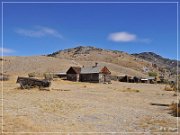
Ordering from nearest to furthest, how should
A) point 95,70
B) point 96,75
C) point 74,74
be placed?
point 96,75 < point 95,70 < point 74,74

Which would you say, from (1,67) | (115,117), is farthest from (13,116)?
(1,67)

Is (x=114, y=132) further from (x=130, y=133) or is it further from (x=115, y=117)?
(x=115, y=117)

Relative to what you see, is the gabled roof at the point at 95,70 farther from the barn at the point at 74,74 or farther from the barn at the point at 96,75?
the barn at the point at 74,74

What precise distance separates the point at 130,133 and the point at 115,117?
14.9ft

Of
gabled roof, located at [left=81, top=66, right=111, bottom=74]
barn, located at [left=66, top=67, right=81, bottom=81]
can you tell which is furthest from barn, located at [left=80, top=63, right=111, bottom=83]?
barn, located at [left=66, top=67, right=81, bottom=81]

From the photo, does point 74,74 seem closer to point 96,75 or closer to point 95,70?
point 95,70

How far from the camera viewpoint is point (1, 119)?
16.4 metres

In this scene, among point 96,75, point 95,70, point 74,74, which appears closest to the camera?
point 96,75

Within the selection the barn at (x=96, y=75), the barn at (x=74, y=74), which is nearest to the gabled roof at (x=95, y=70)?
the barn at (x=96, y=75)

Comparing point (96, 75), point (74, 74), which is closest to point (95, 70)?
point (96, 75)

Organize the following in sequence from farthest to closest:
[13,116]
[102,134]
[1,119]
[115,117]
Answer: [115,117] < [13,116] < [1,119] < [102,134]

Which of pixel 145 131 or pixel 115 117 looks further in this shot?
pixel 115 117

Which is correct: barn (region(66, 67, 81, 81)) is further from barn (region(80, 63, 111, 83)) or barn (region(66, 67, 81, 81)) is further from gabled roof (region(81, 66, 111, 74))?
gabled roof (region(81, 66, 111, 74))

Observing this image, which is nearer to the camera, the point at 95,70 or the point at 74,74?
the point at 95,70
